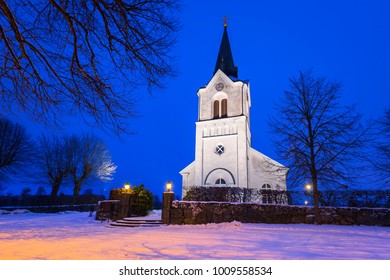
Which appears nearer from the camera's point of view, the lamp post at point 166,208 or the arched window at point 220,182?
the lamp post at point 166,208

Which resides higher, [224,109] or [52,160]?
A: [224,109]

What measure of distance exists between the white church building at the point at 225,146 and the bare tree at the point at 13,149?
1625cm

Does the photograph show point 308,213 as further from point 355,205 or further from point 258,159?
point 258,159

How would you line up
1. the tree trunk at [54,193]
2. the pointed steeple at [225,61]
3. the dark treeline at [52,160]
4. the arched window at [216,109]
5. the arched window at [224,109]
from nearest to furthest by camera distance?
1. the dark treeline at [52,160]
2. the tree trunk at [54,193]
3. the arched window at [224,109]
4. the arched window at [216,109]
5. the pointed steeple at [225,61]

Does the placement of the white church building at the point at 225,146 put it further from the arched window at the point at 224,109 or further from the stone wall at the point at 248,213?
the stone wall at the point at 248,213

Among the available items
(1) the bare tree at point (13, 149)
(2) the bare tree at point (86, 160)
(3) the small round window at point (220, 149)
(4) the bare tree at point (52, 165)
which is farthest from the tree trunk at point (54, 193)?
(3) the small round window at point (220, 149)

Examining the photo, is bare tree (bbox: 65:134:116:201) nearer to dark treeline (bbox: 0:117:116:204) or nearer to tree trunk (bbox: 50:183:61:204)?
dark treeline (bbox: 0:117:116:204)

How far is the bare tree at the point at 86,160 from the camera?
28109 millimetres

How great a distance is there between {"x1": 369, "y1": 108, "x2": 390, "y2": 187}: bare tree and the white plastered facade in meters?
10.0

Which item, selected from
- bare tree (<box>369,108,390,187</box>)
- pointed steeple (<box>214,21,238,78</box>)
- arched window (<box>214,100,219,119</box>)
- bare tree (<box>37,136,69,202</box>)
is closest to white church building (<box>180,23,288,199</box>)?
arched window (<box>214,100,219,119</box>)

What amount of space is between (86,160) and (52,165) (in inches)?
143

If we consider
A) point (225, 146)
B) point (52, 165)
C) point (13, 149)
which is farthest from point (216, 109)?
point (13, 149)

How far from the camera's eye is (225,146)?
25641 millimetres

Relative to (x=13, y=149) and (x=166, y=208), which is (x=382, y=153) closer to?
(x=166, y=208)
